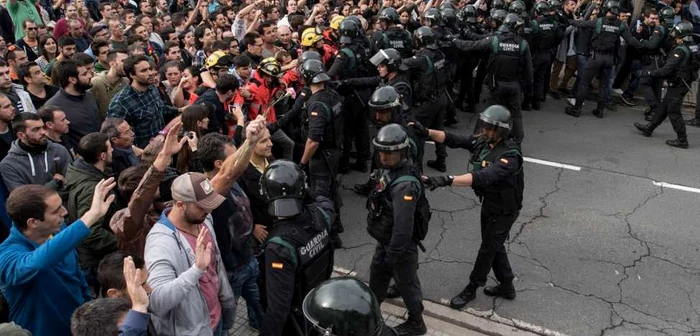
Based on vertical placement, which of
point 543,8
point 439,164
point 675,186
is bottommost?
point 675,186

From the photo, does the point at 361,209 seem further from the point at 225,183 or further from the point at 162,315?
the point at 162,315

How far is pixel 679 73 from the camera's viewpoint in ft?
29.5

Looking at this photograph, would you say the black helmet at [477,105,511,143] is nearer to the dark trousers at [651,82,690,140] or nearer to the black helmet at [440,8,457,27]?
the black helmet at [440,8,457,27]

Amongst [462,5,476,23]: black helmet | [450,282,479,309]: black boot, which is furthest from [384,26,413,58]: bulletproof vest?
[450,282,479,309]: black boot

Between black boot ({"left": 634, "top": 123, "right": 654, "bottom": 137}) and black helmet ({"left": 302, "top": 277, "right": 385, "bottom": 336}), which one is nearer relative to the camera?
black helmet ({"left": 302, "top": 277, "right": 385, "bottom": 336})

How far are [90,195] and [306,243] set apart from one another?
1.76 meters

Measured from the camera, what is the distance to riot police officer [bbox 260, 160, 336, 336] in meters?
3.62

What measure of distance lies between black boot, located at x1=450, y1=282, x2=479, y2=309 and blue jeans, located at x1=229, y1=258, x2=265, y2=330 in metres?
1.81

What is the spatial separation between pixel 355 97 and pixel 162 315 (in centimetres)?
510

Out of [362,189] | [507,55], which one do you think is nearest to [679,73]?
[507,55]

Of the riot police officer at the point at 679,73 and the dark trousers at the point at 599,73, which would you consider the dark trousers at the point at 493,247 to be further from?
the dark trousers at the point at 599,73

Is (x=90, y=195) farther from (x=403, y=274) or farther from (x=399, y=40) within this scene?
(x=399, y=40)

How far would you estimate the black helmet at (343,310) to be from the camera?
8.86 ft

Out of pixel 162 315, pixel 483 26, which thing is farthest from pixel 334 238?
pixel 483 26
